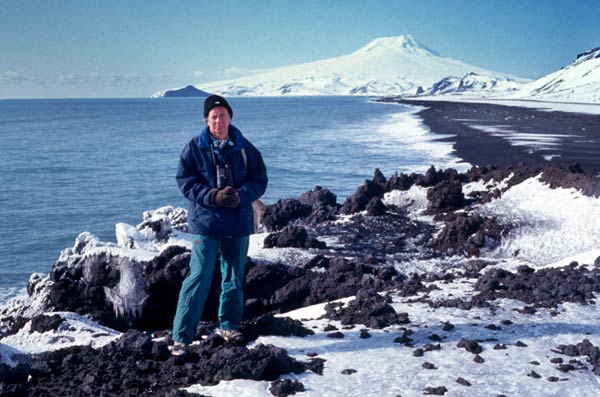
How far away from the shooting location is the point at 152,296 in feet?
29.4

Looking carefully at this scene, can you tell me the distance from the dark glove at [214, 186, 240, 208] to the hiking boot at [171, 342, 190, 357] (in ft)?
3.73

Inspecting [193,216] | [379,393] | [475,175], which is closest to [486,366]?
[379,393]

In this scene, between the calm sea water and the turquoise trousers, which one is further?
the calm sea water

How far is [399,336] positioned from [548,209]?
25.2ft

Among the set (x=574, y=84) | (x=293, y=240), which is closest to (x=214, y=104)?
(x=293, y=240)

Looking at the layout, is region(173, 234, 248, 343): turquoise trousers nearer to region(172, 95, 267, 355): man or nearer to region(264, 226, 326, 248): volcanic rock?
region(172, 95, 267, 355): man

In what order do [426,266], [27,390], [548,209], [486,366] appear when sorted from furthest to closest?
1. [548,209]
2. [426,266]
3. [486,366]
4. [27,390]

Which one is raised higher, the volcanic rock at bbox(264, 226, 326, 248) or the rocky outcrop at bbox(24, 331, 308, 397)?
the rocky outcrop at bbox(24, 331, 308, 397)

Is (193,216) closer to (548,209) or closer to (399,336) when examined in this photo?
(399,336)

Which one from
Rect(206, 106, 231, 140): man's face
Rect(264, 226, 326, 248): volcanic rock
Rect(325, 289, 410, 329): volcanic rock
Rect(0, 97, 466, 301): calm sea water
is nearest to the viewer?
Rect(206, 106, 231, 140): man's face

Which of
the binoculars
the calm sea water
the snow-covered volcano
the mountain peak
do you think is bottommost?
the calm sea water

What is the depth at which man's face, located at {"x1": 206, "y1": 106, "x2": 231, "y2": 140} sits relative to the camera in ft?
15.9

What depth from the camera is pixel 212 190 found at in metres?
4.77

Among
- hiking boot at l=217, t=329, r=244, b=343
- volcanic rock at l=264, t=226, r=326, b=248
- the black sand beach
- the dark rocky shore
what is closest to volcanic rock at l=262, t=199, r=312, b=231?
the dark rocky shore
